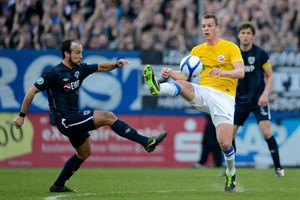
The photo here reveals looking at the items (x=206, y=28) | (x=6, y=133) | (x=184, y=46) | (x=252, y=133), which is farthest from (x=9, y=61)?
(x=206, y=28)

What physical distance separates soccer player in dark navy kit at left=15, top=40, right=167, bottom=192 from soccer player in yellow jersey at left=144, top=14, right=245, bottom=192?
27.8 inches

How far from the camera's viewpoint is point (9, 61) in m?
18.9

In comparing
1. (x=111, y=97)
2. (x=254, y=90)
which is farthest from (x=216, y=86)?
(x=111, y=97)

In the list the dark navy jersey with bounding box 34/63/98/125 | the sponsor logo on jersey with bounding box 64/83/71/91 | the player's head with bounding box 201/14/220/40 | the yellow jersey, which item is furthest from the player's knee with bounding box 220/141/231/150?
the sponsor logo on jersey with bounding box 64/83/71/91

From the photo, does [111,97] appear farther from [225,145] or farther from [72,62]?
[225,145]

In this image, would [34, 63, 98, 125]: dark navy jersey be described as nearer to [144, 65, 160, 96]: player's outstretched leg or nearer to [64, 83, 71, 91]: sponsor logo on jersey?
[64, 83, 71, 91]: sponsor logo on jersey

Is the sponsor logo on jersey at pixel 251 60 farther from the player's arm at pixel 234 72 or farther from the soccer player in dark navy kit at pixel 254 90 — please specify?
the player's arm at pixel 234 72

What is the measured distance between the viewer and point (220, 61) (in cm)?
1137

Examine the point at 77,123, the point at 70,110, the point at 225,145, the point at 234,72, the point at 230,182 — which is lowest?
the point at 230,182

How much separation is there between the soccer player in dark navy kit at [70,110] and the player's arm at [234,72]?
128cm

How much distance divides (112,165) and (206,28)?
27.1 ft

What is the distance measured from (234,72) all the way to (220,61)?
1.94ft

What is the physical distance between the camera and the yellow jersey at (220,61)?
11.3 m

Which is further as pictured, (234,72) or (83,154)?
(83,154)
